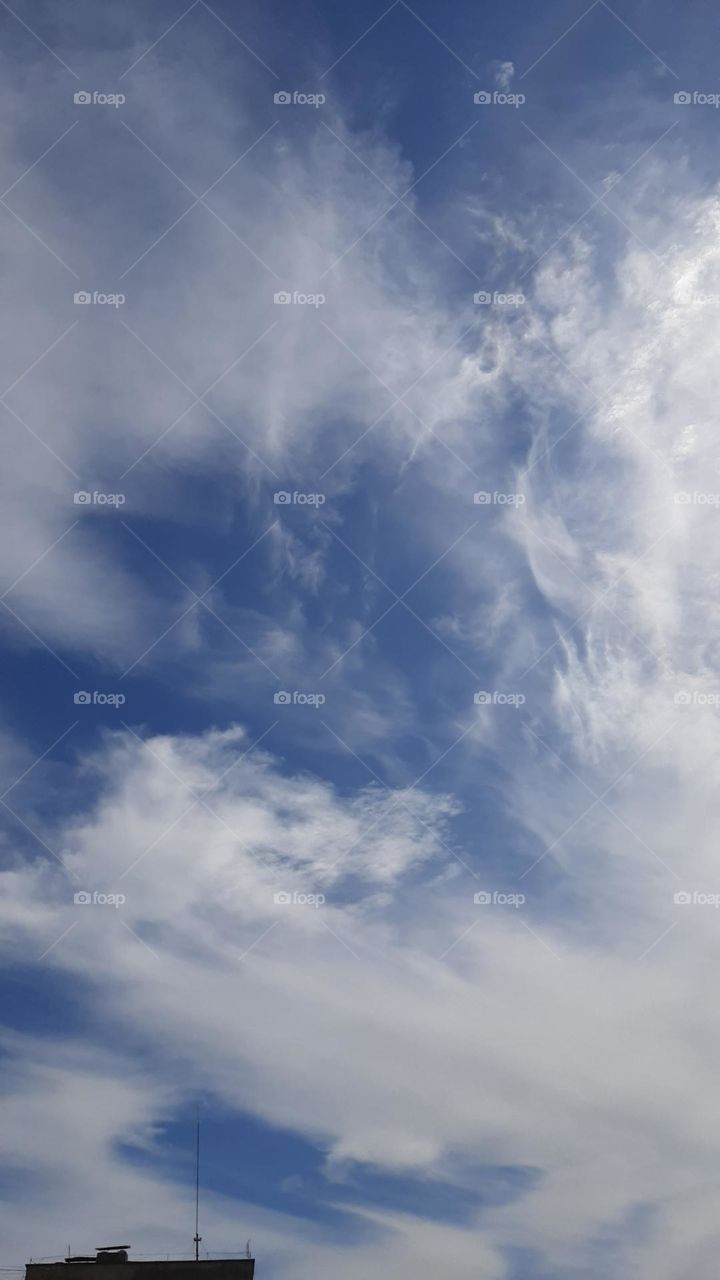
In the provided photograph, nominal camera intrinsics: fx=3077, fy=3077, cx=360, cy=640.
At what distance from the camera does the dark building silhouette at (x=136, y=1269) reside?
168750 mm

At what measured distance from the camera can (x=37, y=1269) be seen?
169 metres

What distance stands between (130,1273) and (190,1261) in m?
3.35

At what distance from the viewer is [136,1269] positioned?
6658 inches

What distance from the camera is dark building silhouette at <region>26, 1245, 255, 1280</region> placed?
169 metres

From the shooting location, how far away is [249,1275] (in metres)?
169

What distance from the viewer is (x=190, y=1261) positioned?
16950 centimetres

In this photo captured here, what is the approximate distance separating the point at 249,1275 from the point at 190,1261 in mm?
3393

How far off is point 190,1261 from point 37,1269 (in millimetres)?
8406

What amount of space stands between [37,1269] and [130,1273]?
5.13 metres

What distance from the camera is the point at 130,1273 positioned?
169 metres
